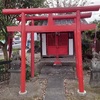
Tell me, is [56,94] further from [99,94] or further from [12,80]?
[12,80]

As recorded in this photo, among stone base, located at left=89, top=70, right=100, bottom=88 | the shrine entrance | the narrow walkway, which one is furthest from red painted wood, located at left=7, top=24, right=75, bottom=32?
the shrine entrance

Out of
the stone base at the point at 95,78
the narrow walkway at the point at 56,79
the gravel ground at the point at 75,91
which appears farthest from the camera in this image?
the stone base at the point at 95,78

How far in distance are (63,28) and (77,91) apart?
2.36 metres

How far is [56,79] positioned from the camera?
26.3ft

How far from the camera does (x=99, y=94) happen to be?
6391 millimetres

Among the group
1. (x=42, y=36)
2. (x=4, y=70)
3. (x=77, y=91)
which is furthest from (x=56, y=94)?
(x=42, y=36)

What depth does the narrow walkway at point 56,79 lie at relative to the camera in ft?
20.6

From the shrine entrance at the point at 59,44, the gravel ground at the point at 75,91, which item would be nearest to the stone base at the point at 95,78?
the gravel ground at the point at 75,91

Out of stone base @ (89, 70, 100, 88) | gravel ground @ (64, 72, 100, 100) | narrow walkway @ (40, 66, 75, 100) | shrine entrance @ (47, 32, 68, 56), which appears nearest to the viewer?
gravel ground @ (64, 72, 100, 100)

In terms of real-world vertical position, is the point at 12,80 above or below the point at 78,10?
below

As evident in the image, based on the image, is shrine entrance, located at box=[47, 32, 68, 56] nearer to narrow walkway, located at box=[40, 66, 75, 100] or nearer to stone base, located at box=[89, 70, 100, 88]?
narrow walkway, located at box=[40, 66, 75, 100]

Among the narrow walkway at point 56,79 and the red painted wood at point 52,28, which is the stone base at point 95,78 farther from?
the red painted wood at point 52,28

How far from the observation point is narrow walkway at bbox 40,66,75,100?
628 centimetres

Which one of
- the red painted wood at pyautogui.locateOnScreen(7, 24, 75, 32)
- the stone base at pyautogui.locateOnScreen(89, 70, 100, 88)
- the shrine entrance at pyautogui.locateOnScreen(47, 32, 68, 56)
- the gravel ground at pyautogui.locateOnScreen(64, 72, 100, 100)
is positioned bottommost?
the gravel ground at pyautogui.locateOnScreen(64, 72, 100, 100)
